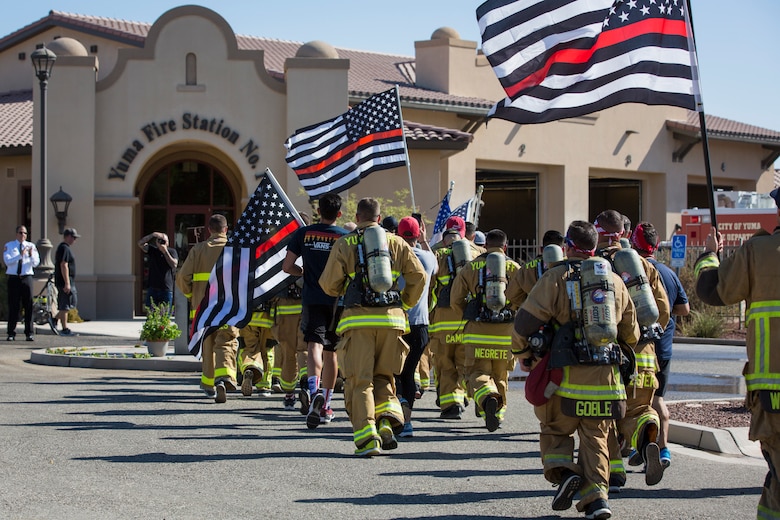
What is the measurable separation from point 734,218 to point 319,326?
22.6m

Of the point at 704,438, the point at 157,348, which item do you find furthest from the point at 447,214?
the point at 704,438

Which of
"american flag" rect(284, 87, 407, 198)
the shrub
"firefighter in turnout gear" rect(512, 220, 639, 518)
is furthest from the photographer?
the shrub

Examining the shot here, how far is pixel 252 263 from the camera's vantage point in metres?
11.8

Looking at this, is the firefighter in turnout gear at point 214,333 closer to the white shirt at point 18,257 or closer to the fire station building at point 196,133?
the white shirt at point 18,257

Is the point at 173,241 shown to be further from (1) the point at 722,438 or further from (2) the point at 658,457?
(2) the point at 658,457

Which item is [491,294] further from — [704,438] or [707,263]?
[707,263]

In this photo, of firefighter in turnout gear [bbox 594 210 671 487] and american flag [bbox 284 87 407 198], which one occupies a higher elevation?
american flag [bbox 284 87 407 198]

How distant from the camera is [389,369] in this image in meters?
9.09

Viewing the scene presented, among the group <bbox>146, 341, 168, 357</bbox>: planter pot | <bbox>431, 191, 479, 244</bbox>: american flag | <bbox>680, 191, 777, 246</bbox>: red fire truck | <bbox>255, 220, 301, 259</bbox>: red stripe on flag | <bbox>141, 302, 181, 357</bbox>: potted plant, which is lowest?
<bbox>146, 341, 168, 357</bbox>: planter pot

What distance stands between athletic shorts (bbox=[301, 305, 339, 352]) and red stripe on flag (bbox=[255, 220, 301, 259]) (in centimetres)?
159

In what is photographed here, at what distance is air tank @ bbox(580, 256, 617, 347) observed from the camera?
6922mm

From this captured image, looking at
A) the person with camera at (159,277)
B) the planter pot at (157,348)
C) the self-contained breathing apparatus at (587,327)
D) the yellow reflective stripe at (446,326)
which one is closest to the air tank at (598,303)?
the self-contained breathing apparatus at (587,327)

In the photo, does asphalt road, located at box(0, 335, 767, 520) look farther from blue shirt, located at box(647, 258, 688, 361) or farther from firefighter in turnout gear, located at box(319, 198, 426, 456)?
blue shirt, located at box(647, 258, 688, 361)

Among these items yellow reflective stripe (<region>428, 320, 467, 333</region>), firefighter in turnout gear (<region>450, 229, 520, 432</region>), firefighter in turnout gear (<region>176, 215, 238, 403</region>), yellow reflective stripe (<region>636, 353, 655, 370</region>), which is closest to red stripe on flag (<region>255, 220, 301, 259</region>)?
firefighter in turnout gear (<region>176, 215, 238, 403</region>)
